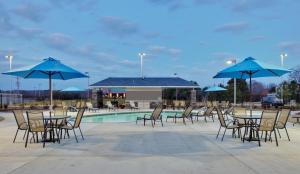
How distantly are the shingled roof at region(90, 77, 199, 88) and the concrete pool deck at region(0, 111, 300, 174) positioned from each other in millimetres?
25586

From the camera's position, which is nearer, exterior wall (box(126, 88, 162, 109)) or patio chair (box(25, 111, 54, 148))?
patio chair (box(25, 111, 54, 148))

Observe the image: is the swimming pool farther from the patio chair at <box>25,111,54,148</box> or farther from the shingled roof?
the shingled roof

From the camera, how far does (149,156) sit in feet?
24.8

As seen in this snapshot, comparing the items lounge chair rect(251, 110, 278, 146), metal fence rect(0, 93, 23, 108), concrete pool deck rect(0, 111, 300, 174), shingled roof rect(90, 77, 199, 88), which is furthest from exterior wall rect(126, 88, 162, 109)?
lounge chair rect(251, 110, 278, 146)

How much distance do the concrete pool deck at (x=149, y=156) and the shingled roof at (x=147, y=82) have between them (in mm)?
25586

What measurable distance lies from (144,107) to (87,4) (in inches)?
542

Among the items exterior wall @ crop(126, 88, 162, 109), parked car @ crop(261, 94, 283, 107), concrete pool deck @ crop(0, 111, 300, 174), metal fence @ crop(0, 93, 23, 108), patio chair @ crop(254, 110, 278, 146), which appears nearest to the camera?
concrete pool deck @ crop(0, 111, 300, 174)

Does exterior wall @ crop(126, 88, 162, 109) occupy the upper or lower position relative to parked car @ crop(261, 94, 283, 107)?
upper

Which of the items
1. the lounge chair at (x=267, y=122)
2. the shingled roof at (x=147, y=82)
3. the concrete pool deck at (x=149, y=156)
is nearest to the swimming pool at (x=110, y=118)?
the concrete pool deck at (x=149, y=156)

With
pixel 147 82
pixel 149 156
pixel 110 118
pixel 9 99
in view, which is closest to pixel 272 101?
pixel 147 82

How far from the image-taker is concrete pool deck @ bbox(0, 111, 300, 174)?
6328mm

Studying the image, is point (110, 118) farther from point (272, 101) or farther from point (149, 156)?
point (272, 101)

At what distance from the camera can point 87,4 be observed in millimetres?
22188

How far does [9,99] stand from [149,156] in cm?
2752
